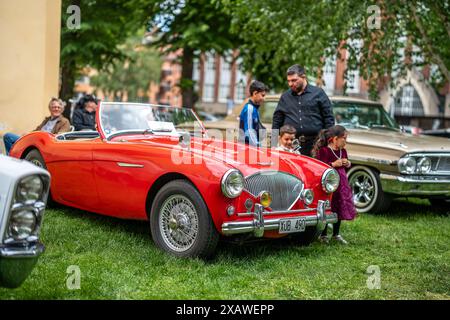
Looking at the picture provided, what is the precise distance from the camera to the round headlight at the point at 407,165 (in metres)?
7.49

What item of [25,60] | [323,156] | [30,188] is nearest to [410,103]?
[25,60]

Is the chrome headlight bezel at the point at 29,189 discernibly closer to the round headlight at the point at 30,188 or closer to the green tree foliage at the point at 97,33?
the round headlight at the point at 30,188

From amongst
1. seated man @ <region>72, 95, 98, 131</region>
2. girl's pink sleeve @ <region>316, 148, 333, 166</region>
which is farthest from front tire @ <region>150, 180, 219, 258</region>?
seated man @ <region>72, 95, 98, 131</region>

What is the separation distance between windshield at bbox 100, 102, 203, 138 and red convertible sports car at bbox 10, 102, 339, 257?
0.01m

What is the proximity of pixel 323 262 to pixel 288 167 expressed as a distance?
3.11ft

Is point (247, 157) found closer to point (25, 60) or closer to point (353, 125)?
point (353, 125)

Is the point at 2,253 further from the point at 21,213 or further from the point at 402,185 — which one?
the point at 402,185

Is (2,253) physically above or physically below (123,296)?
above

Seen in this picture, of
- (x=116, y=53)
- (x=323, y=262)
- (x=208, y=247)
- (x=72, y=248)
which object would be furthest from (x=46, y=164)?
(x=116, y=53)

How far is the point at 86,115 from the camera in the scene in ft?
30.2

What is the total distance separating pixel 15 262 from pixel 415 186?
5.72 m

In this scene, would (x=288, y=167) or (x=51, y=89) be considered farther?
(x=51, y=89)

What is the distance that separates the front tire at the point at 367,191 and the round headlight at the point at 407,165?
0.37 meters

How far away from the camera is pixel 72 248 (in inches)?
203
